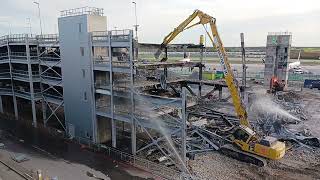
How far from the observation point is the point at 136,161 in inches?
1228

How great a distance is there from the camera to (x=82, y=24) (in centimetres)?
3441

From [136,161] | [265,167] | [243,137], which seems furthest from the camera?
[243,137]

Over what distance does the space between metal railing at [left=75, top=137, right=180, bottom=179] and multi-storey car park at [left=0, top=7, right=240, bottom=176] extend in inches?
16.6

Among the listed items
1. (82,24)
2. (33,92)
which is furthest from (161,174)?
(33,92)

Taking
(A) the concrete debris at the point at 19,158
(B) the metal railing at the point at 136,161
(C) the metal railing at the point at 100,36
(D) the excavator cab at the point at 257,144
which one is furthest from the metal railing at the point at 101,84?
(D) the excavator cab at the point at 257,144

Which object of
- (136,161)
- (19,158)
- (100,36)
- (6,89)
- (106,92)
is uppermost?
(100,36)

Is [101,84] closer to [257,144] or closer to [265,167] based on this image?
[257,144]

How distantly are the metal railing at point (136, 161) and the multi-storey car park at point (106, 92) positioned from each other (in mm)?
422

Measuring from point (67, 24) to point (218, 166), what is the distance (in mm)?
24991

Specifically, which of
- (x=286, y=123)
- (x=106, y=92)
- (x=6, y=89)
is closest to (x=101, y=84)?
(x=106, y=92)

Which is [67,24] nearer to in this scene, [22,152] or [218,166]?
[22,152]

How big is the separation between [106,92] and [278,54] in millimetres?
48882

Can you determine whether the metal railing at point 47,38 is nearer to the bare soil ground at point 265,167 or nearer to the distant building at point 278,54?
the bare soil ground at point 265,167

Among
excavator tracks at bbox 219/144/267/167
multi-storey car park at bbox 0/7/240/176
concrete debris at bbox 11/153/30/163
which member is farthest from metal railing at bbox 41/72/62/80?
excavator tracks at bbox 219/144/267/167
